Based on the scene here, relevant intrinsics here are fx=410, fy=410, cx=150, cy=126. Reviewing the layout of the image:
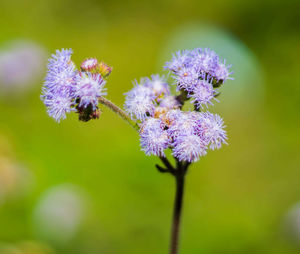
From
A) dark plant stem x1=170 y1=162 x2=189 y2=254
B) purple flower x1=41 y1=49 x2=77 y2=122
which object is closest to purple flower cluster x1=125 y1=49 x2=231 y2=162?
dark plant stem x1=170 y1=162 x2=189 y2=254

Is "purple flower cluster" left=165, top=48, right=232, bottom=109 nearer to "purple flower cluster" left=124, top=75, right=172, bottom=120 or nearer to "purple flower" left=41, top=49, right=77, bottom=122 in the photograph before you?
"purple flower cluster" left=124, top=75, right=172, bottom=120

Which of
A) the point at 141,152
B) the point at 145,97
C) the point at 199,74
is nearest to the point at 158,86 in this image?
the point at 145,97

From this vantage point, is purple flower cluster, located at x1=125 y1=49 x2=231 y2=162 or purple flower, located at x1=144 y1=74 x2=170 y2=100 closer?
purple flower cluster, located at x1=125 y1=49 x2=231 y2=162

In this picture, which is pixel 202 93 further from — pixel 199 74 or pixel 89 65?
pixel 89 65

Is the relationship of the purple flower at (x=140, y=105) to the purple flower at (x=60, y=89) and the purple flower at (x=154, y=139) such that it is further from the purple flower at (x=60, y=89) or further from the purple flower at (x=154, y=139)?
the purple flower at (x=60, y=89)

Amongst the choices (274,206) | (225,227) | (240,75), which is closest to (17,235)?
(225,227)

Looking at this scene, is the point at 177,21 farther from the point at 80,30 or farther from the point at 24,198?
the point at 24,198

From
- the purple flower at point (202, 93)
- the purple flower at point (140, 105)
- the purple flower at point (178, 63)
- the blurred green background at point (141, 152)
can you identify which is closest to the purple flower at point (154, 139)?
the purple flower at point (140, 105)
